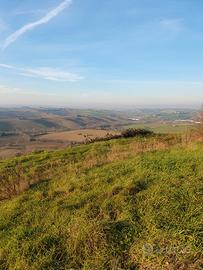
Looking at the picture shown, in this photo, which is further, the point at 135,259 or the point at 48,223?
the point at 48,223

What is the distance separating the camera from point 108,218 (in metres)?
7.16

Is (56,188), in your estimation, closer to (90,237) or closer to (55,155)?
(90,237)

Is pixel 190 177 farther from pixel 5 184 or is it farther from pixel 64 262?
pixel 5 184

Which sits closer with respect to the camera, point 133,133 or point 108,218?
point 108,218

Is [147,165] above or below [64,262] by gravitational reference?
above

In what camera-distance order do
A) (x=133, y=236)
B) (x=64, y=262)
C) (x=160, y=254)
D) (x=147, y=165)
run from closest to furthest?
(x=160, y=254) < (x=64, y=262) < (x=133, y=236) < (x=147, y=165)

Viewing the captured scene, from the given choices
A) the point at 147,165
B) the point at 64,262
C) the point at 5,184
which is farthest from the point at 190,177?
the point at 5,184

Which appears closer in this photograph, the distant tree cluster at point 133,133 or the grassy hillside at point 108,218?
the grassy hillside at point 108,218

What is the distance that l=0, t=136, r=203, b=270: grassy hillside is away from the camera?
19.0 feet

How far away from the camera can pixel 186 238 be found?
5.99 meters

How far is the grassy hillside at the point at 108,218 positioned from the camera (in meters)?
5.79

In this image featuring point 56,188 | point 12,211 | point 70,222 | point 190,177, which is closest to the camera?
point 70,222

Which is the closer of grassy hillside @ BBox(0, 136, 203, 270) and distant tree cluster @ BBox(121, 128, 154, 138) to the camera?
grassy hillside @ BBox(0, 136, 203, 270)

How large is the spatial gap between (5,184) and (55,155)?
Result: 777 cm
